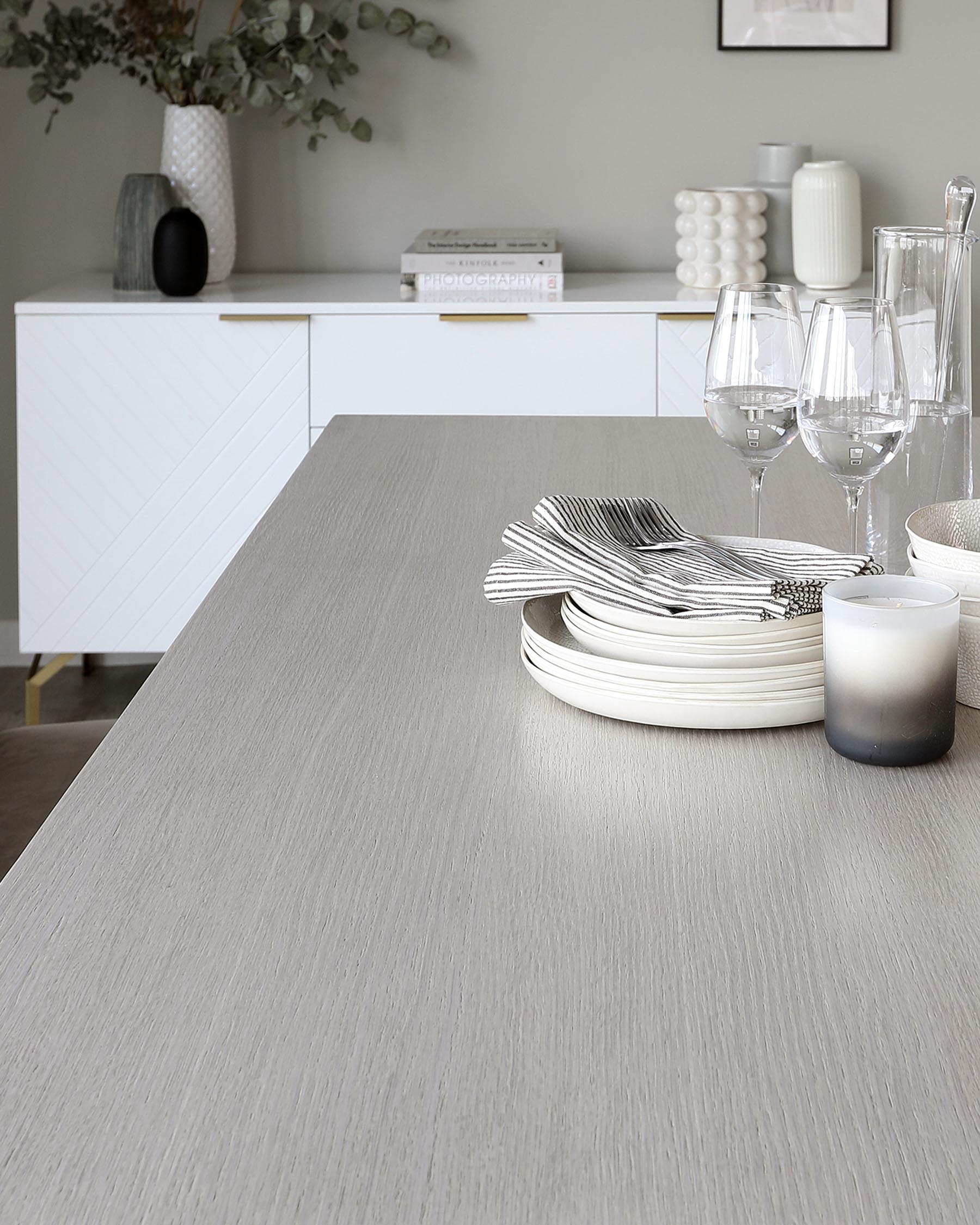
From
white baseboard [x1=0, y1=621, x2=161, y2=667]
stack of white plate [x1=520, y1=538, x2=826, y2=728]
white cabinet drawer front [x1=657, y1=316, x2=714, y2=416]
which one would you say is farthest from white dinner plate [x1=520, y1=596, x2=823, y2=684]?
white baseboard [x1=0, y1=621, x2=161, y2=667]

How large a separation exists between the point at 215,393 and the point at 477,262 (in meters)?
0.60

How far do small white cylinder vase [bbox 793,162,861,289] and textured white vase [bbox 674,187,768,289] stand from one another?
0.08 metres

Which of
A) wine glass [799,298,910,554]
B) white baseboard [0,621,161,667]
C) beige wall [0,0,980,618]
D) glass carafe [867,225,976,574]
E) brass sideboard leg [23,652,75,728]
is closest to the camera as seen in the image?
wine glass [799,298,910,554]

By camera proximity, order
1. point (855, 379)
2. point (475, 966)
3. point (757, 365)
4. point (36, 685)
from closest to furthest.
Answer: point (475, 966), point (855, 379), point (757, 365), point (36, 685)

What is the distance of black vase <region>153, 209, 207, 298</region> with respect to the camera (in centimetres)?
272

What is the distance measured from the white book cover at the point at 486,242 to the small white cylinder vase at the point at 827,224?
0.51m

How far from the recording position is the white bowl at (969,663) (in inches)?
29.3

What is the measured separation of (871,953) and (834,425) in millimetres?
375

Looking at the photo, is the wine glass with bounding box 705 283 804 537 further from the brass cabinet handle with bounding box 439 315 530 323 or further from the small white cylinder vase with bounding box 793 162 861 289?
the small white cylinder vase with bounding box 793 162 861 289

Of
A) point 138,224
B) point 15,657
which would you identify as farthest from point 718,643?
point 15,657

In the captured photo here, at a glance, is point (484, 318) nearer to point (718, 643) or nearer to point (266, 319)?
point (266, 319)

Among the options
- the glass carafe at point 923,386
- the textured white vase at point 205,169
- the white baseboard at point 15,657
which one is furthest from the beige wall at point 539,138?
the glass carafe at point 923,386

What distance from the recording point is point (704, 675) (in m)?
0.74

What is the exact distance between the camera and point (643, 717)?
0.75 meters
